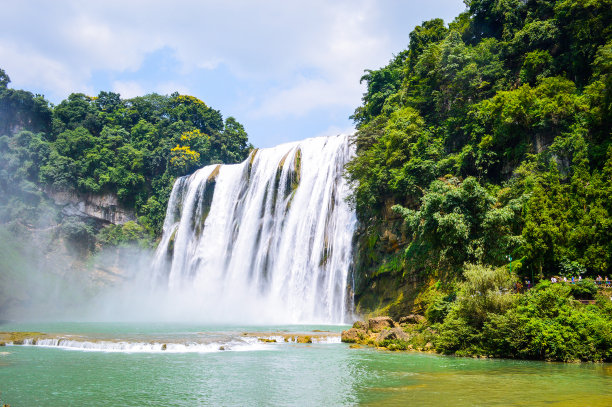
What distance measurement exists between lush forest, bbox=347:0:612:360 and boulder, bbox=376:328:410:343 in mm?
1543

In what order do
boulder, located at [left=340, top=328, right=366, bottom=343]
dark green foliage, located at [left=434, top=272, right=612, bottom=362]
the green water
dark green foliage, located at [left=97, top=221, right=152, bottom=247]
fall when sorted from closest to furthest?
the green water, dark green foliage, located at [left=434, top=272, right=612, bottom=362], boulder, located at [left=340, top=328, right=366, bottom=343], dark green foliage, located at [left=97, top=221, right=152, bottom=247]

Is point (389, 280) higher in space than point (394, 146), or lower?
lower

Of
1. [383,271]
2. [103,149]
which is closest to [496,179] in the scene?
[383,271]

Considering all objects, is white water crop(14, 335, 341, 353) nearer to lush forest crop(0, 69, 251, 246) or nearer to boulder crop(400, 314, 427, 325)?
boulder crop(400, 314, 427, 325)

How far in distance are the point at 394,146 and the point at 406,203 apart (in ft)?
11.5

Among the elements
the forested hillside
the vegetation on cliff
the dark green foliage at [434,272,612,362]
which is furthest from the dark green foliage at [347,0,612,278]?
the dark green foliage at [434,272,612,362]

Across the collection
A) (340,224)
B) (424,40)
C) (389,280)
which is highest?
(424,40)

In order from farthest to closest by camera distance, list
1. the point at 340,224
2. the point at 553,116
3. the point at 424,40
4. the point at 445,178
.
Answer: the point at 424,40 < the point at 340,224 < the point at 445,178 < the point at 553,116

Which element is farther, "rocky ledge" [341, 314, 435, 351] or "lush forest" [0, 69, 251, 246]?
"lush forest" [0, 69, 251, 246]

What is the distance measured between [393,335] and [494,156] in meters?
10.9

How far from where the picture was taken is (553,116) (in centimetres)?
2147

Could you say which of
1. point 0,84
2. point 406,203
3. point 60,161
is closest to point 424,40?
point 406,203

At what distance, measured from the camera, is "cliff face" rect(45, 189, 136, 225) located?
50.3 m

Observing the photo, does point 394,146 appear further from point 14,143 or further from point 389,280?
point 14,143
